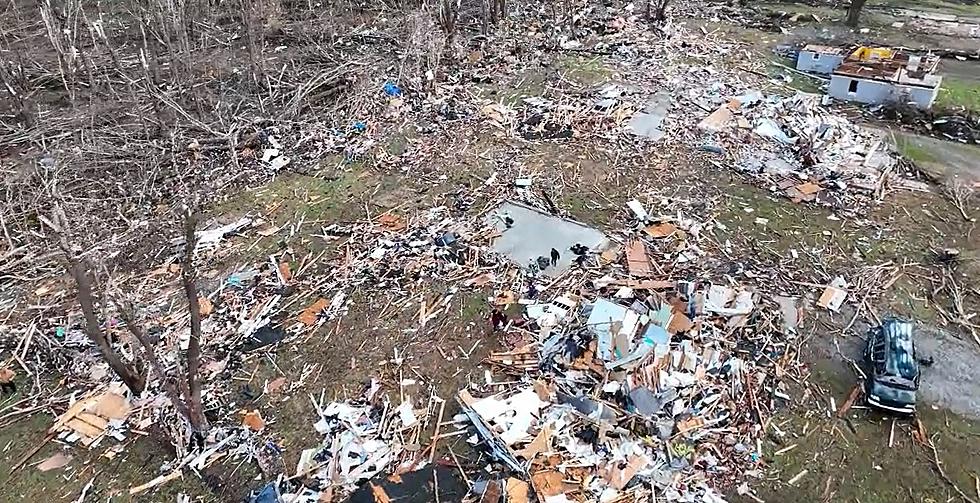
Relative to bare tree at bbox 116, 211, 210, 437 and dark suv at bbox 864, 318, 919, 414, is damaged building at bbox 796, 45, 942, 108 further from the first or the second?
bare tree at bbox 116, 211, 210, 437

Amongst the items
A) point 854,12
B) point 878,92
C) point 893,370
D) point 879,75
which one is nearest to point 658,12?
point 854,12

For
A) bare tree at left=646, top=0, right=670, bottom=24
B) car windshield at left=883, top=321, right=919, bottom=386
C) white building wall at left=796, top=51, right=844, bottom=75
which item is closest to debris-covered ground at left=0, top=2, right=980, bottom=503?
car windshield at left=883, top=321, right=919, bottom=386

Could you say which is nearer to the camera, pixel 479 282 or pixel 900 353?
pixel 900 353

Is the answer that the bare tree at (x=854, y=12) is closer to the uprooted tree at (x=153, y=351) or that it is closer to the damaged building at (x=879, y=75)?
the damaged building at (x=879, y=75)

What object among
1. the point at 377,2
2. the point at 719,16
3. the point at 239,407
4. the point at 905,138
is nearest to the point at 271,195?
the point at 239,407

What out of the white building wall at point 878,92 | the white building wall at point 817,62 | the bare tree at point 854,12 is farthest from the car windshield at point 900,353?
the bare tree at point 854,12

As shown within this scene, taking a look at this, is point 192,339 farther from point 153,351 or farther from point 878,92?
point 878,92

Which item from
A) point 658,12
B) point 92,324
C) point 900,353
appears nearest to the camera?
point 92,324
